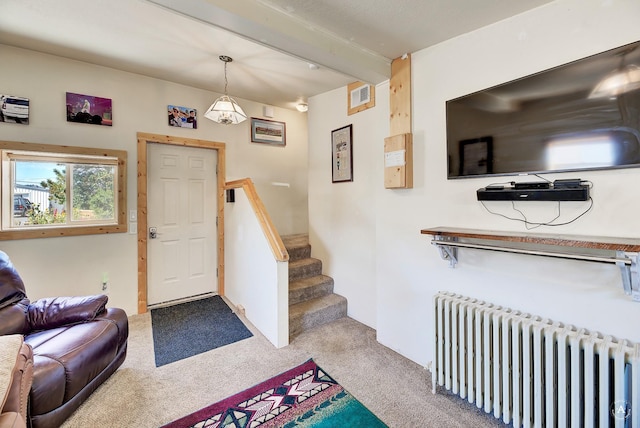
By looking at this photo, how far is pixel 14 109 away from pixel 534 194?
4324mm

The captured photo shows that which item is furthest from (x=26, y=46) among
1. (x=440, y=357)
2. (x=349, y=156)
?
(x=440, y=357)

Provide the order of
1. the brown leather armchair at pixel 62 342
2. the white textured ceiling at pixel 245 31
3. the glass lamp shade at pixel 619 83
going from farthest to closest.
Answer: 1. the white textured ceiling at pixel 245 31
2. the brown leather armchair at pixel 62 342
3. the glass lamp shade at pixel 619 83

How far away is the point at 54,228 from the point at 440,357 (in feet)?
12.3

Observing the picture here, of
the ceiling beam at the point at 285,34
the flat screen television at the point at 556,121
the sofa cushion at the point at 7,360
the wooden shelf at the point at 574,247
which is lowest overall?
the sofa cushion at the point at 7,360

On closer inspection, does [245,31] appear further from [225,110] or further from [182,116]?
[182,116]

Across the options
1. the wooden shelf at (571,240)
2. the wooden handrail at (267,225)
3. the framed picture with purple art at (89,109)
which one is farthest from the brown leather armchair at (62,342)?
the wooden shelf at (571,240)

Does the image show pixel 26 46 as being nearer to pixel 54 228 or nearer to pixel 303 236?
pixel 54 228

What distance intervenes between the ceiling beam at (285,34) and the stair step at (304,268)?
222cm

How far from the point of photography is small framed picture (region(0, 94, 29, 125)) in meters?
2.55

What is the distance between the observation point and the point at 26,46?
2574 millimetres

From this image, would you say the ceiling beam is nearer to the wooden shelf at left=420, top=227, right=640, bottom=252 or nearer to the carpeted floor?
the wooden shelf at left=420, top=227, right=640, bottom=252

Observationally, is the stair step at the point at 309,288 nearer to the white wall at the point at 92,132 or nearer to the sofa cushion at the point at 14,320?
the white wall at the point at 92,132

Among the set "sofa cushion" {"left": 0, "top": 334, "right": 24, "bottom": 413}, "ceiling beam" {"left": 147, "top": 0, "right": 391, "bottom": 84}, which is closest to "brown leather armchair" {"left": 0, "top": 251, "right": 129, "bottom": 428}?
"sofa cushion" {"left": 0, "top": 334, "right": 24, "bottom": 413}

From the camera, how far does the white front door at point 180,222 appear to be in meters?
3.43
